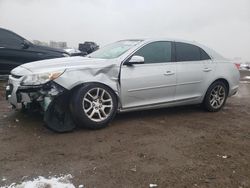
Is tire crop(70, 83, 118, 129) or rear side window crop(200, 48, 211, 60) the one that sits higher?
rear side window crop(200, 48, 211, 60)

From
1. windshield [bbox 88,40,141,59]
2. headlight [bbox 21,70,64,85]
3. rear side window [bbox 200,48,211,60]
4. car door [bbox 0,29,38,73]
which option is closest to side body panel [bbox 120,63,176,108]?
windshield [bbox 88,40,141,59]

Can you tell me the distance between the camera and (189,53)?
6035 mm

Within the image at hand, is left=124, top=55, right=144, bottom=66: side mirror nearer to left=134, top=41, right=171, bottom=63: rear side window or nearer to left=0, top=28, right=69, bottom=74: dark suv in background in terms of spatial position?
left=134, top=41, right=171, bottom=63: rear side window

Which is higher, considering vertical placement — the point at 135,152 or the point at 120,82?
the point at 120,82

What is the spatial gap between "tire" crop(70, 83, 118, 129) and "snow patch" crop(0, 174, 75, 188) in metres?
1.56

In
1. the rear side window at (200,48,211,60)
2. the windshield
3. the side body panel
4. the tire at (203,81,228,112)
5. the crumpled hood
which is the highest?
the windshield

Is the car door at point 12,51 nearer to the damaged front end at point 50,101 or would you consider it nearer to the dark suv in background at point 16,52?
the dark suv in background at point 16,52

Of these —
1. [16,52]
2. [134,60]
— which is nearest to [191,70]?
[134,60]

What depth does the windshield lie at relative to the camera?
17.7ft

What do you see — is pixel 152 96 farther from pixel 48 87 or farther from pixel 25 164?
pixel 25 164

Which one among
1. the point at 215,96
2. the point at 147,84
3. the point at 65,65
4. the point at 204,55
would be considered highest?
the point at 204,55

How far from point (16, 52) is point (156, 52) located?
4.31 m

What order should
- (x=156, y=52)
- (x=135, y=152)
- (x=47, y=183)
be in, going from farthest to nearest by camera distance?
1. (x=156, y=52)
2. (x=135, y=152)
3. (x=47, y=183)

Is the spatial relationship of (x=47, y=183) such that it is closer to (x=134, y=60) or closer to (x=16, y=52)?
(x=134, y=60)
